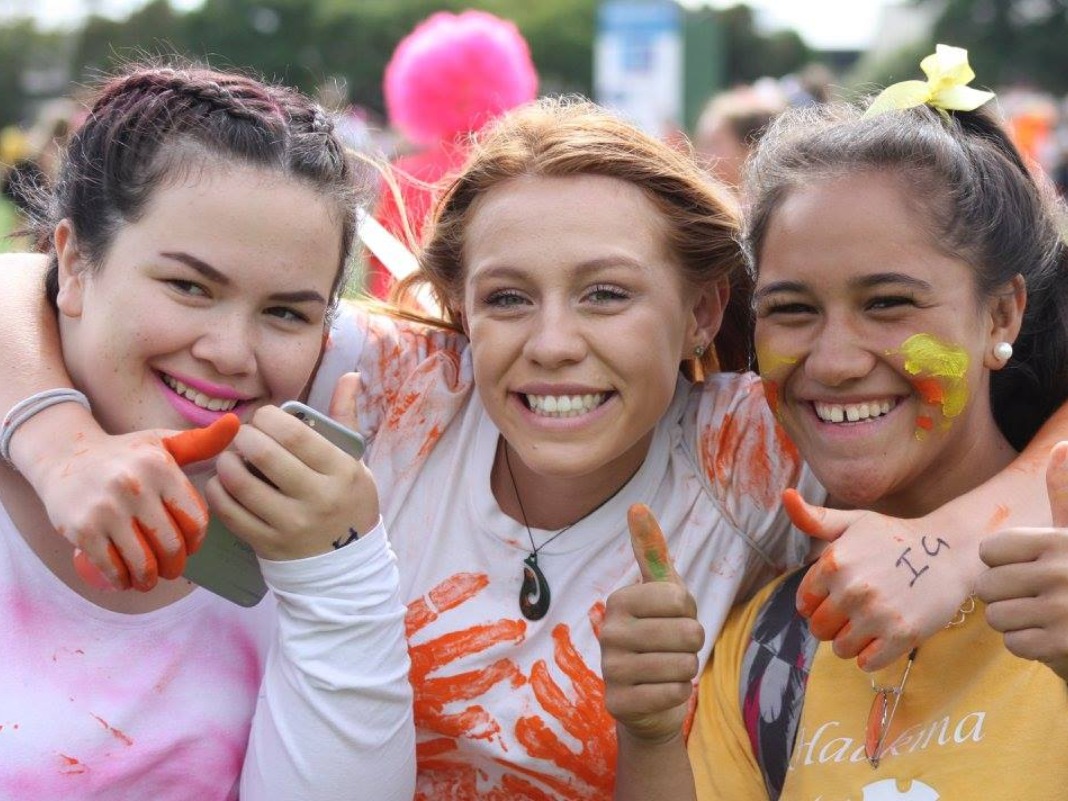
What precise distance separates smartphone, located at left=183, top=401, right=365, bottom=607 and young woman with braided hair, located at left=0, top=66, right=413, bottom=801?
40 mm

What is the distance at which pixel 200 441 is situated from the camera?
6.57 ft

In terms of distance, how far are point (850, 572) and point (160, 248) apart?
1.18 meters

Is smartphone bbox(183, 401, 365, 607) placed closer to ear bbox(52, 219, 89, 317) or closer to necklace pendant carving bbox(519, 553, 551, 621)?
ear bbox(52, 219, 89, 317)

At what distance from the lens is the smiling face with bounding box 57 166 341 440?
2186 mm

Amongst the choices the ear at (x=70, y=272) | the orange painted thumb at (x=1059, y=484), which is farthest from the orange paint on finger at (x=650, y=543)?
the ear at (x=70, y=272)

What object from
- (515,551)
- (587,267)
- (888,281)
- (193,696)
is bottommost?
(193,696)

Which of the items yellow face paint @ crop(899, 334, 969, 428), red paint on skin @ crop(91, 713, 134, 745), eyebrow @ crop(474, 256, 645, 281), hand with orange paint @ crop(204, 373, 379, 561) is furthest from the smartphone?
yellow face paint @ crop(899, 334, 969, 428)

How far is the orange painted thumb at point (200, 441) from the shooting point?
200cm

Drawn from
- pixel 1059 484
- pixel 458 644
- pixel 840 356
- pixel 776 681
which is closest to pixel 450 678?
pixel 458 644

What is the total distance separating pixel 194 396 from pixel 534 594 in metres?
0.75

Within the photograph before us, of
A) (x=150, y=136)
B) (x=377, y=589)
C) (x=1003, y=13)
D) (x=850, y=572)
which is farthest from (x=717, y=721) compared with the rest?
(x=1003, y=13)

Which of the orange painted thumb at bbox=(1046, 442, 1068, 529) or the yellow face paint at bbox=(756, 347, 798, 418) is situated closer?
the orange painted thumb at bbox=(1046, 442, 1068, 529)

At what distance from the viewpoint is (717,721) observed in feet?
7.83

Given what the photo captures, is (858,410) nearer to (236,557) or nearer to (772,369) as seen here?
(772,369)
